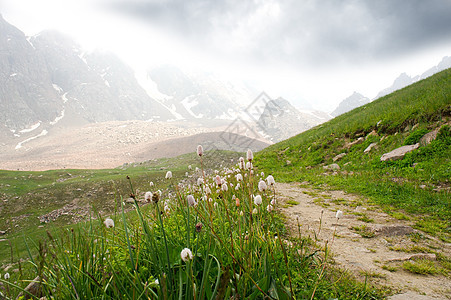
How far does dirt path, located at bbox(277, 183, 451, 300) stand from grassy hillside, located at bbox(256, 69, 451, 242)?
528 mm

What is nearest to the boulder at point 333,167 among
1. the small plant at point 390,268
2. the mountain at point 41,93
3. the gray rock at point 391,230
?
the gray rock at point 391,230

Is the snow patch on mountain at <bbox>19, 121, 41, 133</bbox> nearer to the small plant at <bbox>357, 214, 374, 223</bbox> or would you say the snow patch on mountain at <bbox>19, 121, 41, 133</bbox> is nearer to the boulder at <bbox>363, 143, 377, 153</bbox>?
the boulder at <bbox>363, 143, 377, 153</bbox>

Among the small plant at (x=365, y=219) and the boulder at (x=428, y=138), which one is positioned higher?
the boulder at (x=428, y=138)

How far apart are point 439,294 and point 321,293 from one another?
1.39 metres

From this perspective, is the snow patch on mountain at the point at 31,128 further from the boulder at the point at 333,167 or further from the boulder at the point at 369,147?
the boulder at the point at 369,147

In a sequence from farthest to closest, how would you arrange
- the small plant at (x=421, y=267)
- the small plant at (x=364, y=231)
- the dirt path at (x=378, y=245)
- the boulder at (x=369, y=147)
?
the boulder at (x=369, y=147), the small plant at (x=364, y=231), the small plant at (x=421, y=267), the dirt path at (x=378, y=245)

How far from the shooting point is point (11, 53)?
159375 mm

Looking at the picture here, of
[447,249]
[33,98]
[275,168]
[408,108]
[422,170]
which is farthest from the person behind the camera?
[33,98]

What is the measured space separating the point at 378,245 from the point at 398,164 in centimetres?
607

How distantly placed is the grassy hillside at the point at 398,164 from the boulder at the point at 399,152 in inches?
10.5

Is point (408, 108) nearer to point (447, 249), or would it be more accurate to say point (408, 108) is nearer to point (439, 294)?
point (447, 249)

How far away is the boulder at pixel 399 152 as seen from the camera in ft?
27.0

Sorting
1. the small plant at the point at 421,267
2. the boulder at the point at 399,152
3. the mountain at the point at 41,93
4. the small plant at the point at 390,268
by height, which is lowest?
the small plant at the point at 421,267

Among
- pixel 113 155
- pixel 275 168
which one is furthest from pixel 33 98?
pixel 275 168
